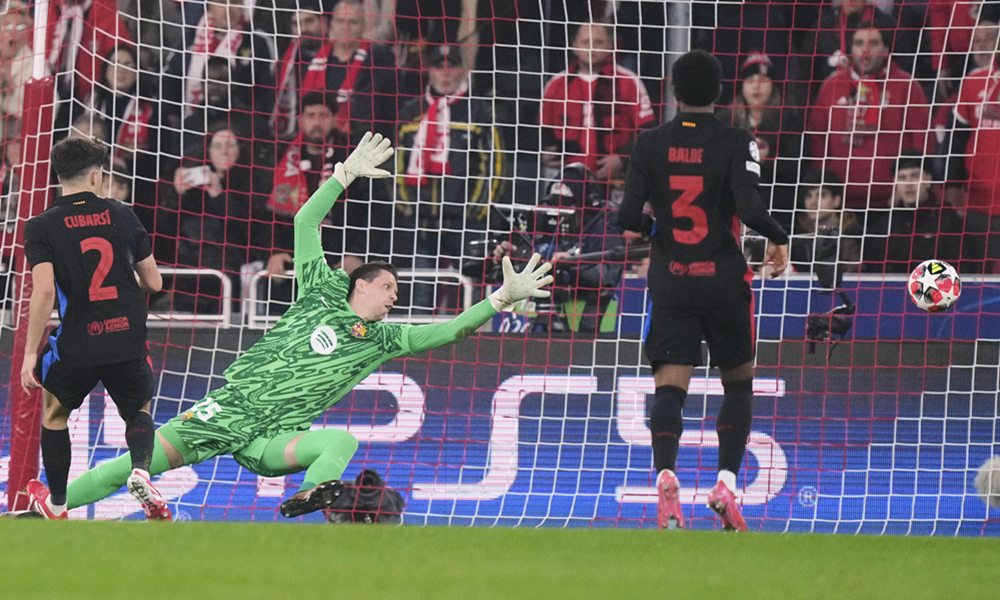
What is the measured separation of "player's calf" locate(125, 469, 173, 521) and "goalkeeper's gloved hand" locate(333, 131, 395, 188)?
1.39 m

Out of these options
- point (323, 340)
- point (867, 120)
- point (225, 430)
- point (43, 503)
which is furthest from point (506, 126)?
point (43, 503)

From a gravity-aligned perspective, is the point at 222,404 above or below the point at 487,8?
below

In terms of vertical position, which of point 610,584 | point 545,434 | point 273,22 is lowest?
point 545,434

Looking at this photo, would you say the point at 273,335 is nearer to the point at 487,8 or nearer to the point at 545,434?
the point at 545,434

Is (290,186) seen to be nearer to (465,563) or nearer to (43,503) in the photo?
(43,503)

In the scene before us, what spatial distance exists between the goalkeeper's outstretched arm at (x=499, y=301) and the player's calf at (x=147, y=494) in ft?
3.85

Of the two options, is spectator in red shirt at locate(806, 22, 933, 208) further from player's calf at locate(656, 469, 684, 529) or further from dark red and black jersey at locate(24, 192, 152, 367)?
dark red and black jersey at locate(24, 192, 152, 367)

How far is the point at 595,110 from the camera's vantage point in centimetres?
816

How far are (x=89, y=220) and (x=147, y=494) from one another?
100 centimetres

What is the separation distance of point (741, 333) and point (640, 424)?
7.28ft

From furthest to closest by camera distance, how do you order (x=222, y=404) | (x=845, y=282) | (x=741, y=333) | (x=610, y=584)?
(x=845, y=282) < (x=222, y=404) < (x=741, y=333) < (x=610, y=584)

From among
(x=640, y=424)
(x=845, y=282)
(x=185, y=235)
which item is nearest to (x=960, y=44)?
(x=845, y=282)

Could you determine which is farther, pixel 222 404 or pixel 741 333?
pixel 222 404

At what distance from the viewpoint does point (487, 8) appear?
321 inches
